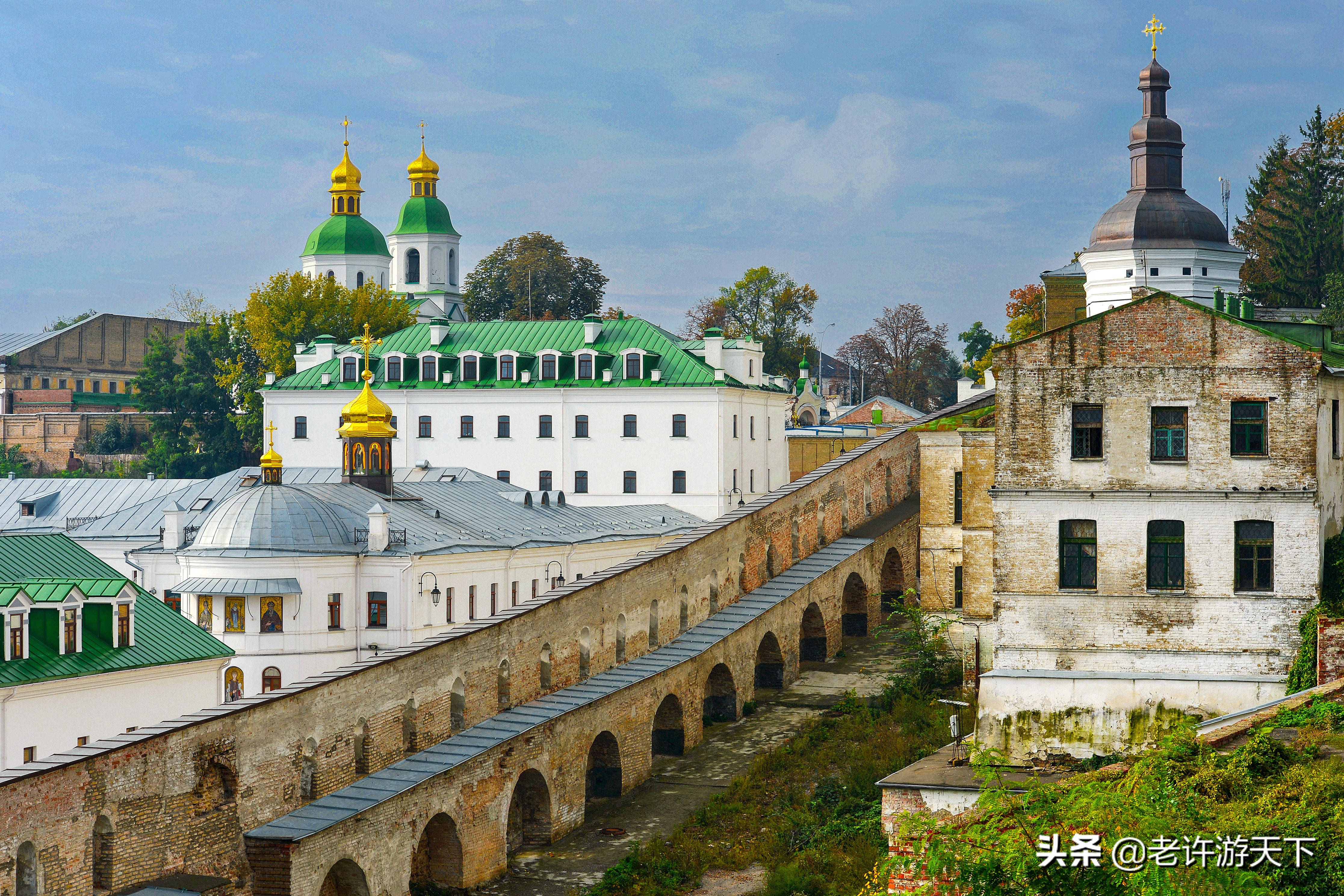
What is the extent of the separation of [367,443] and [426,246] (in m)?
40.8

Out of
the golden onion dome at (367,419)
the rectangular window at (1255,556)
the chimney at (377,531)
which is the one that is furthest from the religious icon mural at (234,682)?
the rectangular window at (1255,556)

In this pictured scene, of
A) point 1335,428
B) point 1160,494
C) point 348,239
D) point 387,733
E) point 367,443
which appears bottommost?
point 387,733

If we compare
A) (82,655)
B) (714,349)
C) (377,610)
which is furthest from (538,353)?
(82,655)

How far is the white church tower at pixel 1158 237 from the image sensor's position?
5028cm

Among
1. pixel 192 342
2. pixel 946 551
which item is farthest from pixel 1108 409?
pixel 192 342

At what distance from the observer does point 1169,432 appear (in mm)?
26312

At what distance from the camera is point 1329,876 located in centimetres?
1391

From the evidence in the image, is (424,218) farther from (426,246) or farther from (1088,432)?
(1088,432)

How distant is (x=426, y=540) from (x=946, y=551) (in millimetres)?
15884

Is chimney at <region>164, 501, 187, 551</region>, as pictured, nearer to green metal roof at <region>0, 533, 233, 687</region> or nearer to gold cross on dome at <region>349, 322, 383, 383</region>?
gold cross on dome at <region>349, 322, 383, 383</region>

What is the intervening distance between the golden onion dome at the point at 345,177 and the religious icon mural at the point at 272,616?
50.7m

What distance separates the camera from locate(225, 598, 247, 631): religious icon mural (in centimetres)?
4244

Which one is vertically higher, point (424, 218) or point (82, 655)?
point (424, 218)

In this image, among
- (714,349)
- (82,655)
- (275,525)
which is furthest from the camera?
(714,349)
